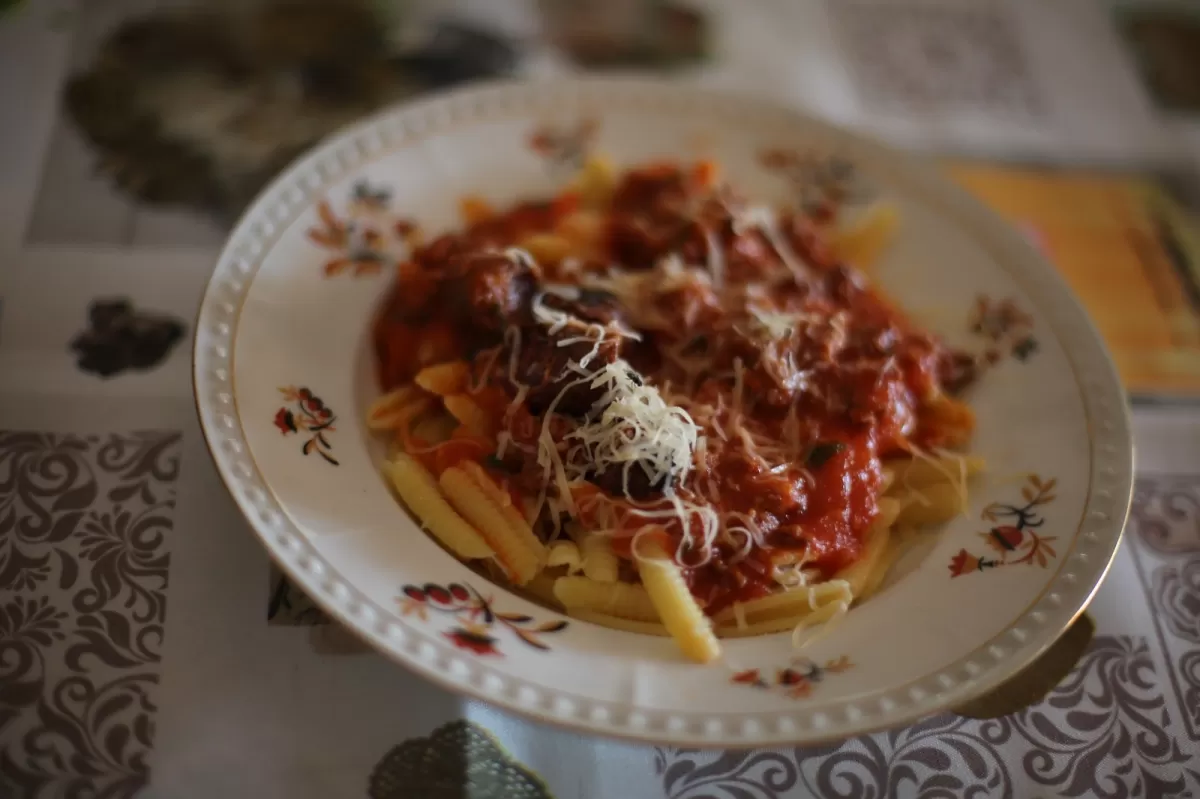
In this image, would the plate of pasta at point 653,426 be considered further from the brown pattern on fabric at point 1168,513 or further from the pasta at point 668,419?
the brown pattern on fabric at point 1168,513

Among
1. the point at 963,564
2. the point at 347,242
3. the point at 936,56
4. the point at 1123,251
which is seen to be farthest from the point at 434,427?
the point at 936,56

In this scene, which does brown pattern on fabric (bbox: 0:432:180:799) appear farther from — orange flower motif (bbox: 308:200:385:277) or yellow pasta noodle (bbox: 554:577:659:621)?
yellow pasta noodle (bbox: 554:577:659:621)

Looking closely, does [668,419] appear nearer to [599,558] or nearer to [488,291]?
[599,558]

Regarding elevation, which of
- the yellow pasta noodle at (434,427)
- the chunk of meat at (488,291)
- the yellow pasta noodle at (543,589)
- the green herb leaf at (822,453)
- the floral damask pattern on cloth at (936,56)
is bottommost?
the yellow pasta noodle at (543,589)

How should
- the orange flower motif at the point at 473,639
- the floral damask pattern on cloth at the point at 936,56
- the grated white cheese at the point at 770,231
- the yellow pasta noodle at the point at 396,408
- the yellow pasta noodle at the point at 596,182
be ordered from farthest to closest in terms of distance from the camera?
the floral damask pattern on cloth at the point at 936,56 → the yellow pasta noodle at the point at 596,182 → the grated white cheese at the point at 770,231 → the yellow pasta noodle at the point at 396,408 → the orange flower motif at the point at 473,639

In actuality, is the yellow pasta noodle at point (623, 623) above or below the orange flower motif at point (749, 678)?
above

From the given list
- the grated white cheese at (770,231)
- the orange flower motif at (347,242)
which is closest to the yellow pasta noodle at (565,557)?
the orange flower motif at (347,242)

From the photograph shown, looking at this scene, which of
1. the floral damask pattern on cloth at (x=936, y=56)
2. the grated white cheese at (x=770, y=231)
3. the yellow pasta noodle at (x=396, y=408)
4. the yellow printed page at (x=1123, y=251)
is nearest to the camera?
the yellow pasta noodle at (x=396, y=408)
